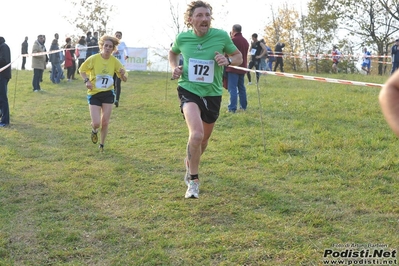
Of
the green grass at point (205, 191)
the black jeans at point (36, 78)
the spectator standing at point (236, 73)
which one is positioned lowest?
the green grass at point (205, 191)

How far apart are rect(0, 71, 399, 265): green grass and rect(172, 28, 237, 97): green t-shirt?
1272 mm

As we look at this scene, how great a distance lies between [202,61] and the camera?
6.03 metres

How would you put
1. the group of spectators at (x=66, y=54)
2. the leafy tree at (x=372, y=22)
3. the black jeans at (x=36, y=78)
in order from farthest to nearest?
1. the leafy tree at (x=372, y=22)
2. the group of spectators at (x=66, y=54)
3. the black jeans at (x=36, y=78)

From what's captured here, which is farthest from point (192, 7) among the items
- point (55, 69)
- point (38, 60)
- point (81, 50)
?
point (81, 50)

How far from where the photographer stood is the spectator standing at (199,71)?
5992mm

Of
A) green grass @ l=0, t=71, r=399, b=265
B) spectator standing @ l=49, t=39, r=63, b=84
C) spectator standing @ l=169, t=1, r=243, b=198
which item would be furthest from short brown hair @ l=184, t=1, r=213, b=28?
spectator standing @ l=49, t=39, r=63, b=84

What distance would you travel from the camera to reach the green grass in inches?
188

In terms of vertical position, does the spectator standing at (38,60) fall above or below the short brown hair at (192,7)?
below

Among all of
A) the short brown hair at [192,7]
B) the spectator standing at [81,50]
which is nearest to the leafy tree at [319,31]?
the spectator standing at [81,50]

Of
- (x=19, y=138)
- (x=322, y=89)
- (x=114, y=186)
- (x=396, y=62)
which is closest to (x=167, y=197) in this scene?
(x=114, y=186)

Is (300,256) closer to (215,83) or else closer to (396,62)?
(215,83)

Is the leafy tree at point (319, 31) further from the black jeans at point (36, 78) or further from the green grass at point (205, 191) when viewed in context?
the green grass at point (205, 191)

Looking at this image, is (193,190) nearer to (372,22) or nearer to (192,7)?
(192,7)

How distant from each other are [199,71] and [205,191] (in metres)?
1.48
